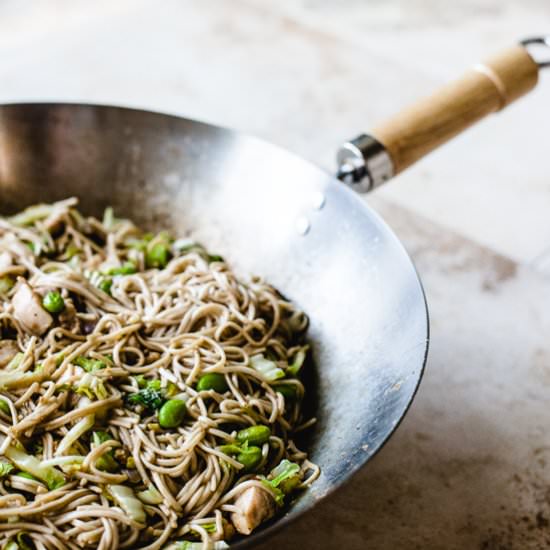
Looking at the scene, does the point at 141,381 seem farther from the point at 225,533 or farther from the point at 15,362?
the point at 225,533

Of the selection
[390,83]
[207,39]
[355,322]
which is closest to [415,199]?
[390,83]

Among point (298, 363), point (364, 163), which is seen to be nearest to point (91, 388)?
point (298, 363)

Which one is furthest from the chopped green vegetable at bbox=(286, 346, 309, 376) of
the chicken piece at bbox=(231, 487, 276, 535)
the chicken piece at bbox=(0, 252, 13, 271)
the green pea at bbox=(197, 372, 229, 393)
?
the chicken piece at bbox=(0, 252, 13, 271)

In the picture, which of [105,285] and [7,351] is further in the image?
[105,285]

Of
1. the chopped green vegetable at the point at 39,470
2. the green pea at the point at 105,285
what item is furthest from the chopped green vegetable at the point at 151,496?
the green pea at the point at 105,285

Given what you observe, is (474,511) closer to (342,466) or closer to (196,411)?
(342,466)

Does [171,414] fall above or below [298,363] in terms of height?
above

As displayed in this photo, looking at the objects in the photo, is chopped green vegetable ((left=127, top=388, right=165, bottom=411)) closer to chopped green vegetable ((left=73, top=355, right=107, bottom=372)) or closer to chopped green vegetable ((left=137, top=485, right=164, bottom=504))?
chopped green vegetable ((left=73, top=355, right=107, bottom=372))
